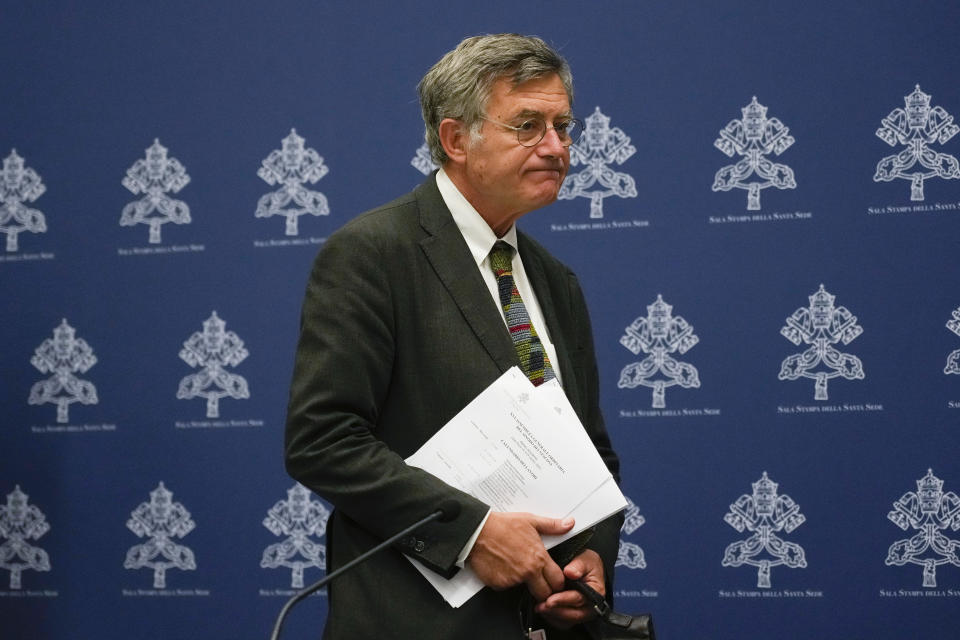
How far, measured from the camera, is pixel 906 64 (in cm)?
314

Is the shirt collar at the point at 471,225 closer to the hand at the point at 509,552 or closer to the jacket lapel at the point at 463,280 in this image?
the jacket lapel at the point at 463,280

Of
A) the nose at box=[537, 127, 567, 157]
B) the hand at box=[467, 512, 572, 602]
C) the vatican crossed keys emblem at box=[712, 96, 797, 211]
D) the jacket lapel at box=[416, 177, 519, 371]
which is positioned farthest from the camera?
the vatican crossed keys emblem at box=[712, 96, 797, 211]

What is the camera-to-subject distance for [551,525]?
1726 mm

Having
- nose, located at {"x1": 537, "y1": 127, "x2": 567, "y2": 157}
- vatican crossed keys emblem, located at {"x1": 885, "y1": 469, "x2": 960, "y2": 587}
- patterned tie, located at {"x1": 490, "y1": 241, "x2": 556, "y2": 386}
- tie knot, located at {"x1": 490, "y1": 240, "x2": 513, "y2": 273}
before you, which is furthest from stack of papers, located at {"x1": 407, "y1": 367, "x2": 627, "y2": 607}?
vatican crossed keys emblem, located at {"x1": 885, "y1": 469, "x2": 960, "y2": 587}

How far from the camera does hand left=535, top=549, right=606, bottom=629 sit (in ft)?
5.76

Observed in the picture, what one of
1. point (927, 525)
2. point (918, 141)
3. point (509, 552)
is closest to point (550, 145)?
point (509, 552)

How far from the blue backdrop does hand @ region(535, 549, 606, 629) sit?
1409mm

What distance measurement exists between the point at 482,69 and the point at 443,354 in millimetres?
506

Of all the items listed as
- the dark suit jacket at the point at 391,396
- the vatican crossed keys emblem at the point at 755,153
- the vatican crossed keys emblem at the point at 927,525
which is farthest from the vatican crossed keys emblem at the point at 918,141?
the dark suit jacket at the point at 391,396

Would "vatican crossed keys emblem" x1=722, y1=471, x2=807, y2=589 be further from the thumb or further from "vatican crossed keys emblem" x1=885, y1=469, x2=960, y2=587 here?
the thumb

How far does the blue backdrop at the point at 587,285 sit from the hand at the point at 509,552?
1.56 metres

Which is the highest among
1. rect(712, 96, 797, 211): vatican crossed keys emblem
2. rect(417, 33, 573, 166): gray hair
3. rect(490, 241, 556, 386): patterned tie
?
rect(712, 96, 797, 211): vatican crossed keys emblem

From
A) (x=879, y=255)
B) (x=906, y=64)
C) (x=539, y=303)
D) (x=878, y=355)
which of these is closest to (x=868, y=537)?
(x=878, y=355)

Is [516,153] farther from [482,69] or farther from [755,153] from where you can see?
[755,153]
